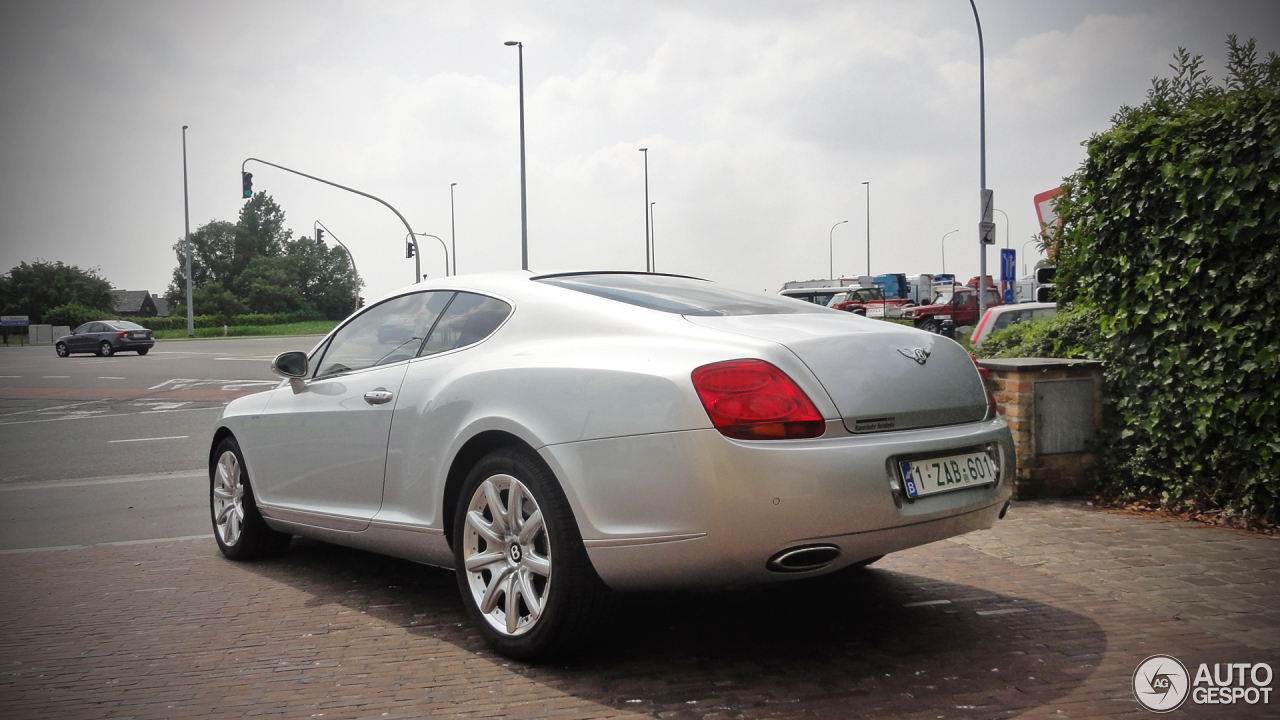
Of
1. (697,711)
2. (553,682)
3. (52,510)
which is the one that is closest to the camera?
(697,711)

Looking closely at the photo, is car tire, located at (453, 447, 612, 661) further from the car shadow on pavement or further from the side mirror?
the side mirror

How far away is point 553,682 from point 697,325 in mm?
1308

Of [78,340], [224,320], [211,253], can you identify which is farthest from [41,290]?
[78,340]

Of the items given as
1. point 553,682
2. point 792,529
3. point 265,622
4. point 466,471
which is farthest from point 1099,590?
point 265,622

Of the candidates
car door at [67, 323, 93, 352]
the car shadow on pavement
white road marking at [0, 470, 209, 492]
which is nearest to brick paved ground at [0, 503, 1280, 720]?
the car shadow on pavement

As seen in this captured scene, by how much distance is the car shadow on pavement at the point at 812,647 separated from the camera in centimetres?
323

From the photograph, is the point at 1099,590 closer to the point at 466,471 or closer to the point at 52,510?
the point at 466,471

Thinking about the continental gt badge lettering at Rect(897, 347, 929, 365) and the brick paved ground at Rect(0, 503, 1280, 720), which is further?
the continental gt badge lettering at Rect(897, 347, 929, 365)

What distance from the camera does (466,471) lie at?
3938 mm

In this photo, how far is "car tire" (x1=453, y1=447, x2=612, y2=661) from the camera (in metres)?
3.45

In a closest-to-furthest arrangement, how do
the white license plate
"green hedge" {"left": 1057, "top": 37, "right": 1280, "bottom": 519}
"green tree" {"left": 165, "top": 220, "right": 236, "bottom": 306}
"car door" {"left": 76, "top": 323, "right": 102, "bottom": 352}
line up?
the white license plate, "green hedge" {"left": 1057, "top": 37, "right": 1280, "bottom": 519}, "car door" {"left": 76, "top": 323, "right": 102, "bottom": 352}, "green tree" {"left": 165, "top": 220, "right": 236, "bottom": 306}

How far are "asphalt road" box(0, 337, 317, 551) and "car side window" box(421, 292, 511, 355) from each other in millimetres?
3218

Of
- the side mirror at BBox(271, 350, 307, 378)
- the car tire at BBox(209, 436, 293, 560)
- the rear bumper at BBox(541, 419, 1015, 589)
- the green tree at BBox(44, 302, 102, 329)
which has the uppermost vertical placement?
the green tree at BBox(44, 302, 102, 329)

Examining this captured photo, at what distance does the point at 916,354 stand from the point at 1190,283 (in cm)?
283
